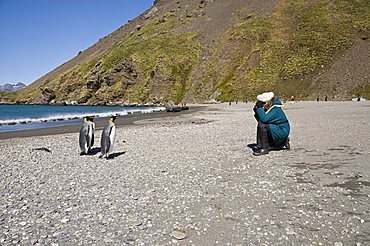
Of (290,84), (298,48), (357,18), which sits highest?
(357,18)

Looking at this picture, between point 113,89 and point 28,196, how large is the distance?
12972cm

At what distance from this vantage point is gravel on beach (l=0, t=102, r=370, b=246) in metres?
6.72

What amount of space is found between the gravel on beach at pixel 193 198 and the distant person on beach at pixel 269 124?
0.70 m

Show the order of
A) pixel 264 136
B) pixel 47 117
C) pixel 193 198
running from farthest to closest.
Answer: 1. pixel 47 117
2. pixel 264 136
3. pixel 193 198

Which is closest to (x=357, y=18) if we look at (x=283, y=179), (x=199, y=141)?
(x=199, y=141)

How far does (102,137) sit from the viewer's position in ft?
53.6

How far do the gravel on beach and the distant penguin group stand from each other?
2.34 feet

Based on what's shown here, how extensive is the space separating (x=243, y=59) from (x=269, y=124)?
10327cm

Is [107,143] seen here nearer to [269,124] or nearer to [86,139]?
[86,139]

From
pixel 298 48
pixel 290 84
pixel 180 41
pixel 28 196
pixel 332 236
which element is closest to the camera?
pixel 332 236

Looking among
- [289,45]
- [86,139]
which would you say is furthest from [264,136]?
[289,45]

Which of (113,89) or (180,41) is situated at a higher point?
(180,41)

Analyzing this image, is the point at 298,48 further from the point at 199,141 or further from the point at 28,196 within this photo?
the point at 28,196

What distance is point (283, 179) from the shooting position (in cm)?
1051
